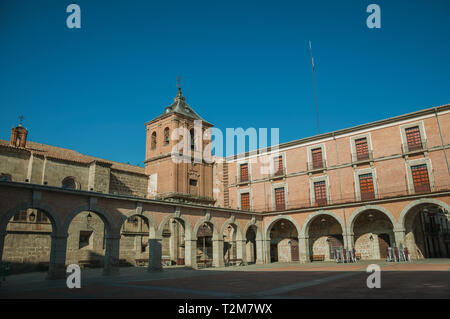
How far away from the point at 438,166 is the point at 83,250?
2519 cm

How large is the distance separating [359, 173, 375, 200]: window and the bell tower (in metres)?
14.2

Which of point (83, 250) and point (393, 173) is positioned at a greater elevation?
point (393, 173)

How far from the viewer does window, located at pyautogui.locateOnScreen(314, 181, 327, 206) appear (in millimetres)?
27578

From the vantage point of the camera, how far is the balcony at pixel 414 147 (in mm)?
23728

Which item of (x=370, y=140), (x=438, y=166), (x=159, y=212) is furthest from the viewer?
(x=370, y=140)

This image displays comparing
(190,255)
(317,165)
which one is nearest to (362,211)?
(317,165)

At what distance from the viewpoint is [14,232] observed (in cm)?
2117

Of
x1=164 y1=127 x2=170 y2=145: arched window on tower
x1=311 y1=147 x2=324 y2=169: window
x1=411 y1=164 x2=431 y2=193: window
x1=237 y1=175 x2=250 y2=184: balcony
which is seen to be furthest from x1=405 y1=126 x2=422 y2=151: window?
x1=164 y1=127 x2=170 y2=145: arched window on tower

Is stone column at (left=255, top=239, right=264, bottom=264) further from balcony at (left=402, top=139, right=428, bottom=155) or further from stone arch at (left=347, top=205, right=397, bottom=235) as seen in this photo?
balcony at (left=402, top=139, right=428, bottom=155)

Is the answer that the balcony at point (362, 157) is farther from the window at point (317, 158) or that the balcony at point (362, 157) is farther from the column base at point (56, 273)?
the column base at point (56, 273)

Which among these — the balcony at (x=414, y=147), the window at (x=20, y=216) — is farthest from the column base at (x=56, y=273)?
the balcony at (x=414, y=147)
